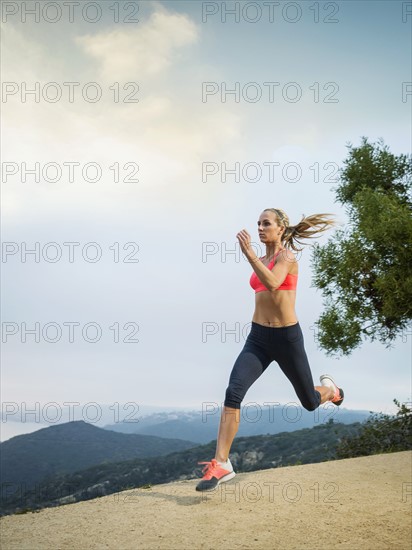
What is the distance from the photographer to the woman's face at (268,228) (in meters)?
7.91

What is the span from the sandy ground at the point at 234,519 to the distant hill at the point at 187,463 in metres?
13.1

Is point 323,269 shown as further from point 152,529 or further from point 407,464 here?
point 152,529

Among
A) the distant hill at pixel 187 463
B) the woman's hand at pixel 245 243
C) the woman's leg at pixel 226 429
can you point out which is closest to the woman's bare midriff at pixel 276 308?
the woman's hand at pixel 245 243

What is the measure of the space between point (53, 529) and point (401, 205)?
601 inches

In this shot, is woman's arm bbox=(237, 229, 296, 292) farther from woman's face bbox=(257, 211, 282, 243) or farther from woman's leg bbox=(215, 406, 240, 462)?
woman's leg bbox=(215, 406, 240, 462)

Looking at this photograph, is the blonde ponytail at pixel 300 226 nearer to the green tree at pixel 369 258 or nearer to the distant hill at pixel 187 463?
the green tree at pixel 369 258

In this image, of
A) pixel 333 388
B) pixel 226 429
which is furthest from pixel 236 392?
pixel 333 388

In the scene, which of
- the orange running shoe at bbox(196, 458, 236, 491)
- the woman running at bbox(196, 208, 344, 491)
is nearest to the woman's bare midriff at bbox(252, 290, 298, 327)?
the woman running at bbox(196, 208, 344, 491)

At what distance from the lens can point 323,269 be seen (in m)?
20.0

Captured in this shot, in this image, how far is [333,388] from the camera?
30.7 feet

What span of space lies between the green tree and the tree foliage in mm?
Answer: 3025

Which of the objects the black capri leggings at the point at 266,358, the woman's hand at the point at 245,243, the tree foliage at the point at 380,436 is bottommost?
the tree foliage at the point at 380,436

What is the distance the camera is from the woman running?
7590mm

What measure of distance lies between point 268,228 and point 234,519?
13.1 feet
